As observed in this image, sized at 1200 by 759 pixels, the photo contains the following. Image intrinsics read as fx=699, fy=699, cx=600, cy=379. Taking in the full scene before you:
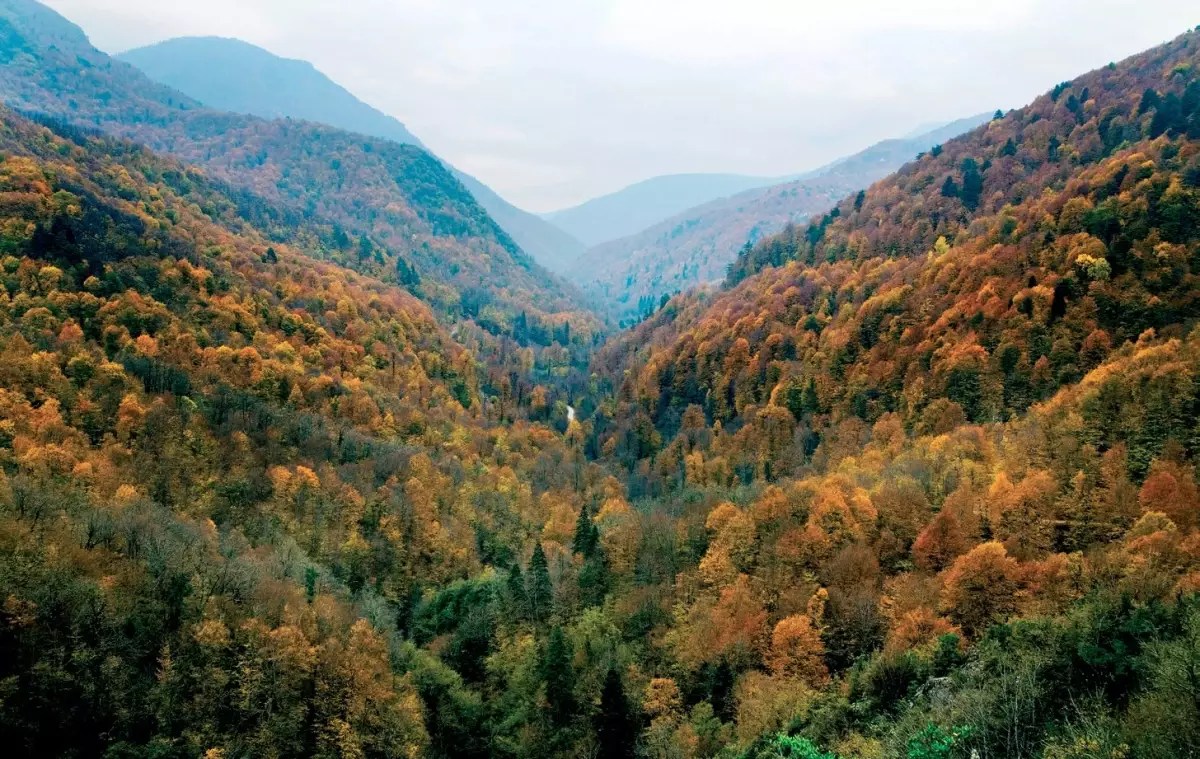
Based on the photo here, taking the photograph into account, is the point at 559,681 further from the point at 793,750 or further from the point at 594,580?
the point at 793,750

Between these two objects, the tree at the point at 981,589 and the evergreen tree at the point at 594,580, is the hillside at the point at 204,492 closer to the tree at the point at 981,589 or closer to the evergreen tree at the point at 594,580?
the evergreen tree at the point at 594,580

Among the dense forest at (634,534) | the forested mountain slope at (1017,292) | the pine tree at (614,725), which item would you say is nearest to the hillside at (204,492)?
the dense forest at (634,534)

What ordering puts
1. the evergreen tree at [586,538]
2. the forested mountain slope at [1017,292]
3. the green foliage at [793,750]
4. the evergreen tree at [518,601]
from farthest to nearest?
the forested mountain slope at [1017,292] → the evergreen tree at [586,538] → the evergreen tree at [518,601] → the green foliage at [793,750]

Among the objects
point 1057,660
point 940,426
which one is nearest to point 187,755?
point 1057,660

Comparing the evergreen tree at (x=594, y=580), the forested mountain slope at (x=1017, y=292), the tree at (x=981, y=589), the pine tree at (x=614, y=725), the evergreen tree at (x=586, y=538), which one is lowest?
the pine tree at (x=614, y=725)

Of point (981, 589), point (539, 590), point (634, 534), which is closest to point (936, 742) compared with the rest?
point (981, 589)

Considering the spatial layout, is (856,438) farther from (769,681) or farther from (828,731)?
(828,731)
